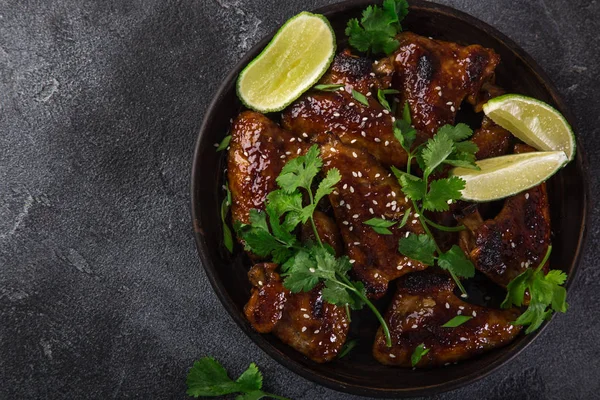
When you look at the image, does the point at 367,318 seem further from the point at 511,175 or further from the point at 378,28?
the point at 378,28

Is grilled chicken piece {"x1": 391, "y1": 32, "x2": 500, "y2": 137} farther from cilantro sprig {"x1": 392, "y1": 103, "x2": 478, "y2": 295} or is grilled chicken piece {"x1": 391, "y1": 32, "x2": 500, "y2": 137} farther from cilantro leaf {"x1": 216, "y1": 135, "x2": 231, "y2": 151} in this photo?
cilantro leaf {"x1": 216, "y1": 135, "x2": 231, "y2": 151}

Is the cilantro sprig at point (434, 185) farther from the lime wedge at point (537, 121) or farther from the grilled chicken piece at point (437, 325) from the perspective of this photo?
the lime wedge at point (537, 121)

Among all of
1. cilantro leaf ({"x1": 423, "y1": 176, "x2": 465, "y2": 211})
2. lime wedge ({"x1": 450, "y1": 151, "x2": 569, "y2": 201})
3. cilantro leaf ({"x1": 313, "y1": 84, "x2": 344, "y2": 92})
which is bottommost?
lime wedge ({"x1": 450, "y1": 151, "x2": 569, "y2": 201})

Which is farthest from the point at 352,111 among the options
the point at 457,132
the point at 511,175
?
the point at 511,175

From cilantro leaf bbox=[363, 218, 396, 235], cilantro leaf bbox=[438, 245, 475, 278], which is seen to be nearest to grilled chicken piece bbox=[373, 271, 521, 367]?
cilantro leaf bbox=[438, 245, 475, 278]

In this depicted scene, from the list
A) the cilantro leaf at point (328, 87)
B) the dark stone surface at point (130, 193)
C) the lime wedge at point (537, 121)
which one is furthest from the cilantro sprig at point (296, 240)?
the lime wedge at point (537, 121)

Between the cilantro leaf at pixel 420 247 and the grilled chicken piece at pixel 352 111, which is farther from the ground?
the grilled chicken piece at pixel 352 111

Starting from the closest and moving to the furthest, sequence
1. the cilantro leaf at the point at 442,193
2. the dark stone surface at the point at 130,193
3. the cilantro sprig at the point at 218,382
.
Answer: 1. the cilantro leaf at the point at 442,193
2. the cilantro sprig at the point at 218,382
3. the dark stone surface at the point at 130,193
